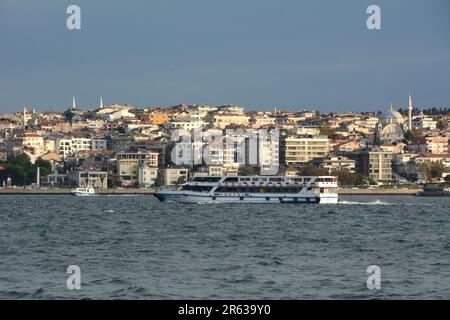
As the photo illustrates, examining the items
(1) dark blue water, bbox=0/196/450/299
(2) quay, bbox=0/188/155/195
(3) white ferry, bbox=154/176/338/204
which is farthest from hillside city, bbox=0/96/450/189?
(1) dark blue water, bbox=0/196/450/299

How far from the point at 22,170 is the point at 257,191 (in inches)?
1745

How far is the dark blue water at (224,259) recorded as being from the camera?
14195 millimetres

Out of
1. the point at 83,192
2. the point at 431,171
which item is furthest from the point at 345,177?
the point at 83,192

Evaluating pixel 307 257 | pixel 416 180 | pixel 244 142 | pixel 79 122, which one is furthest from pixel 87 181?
pixel 307 257

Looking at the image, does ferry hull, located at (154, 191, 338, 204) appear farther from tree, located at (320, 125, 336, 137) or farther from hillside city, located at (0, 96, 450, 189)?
tree, located at (320, 125, 336, 137)

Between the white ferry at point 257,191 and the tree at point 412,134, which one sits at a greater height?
the tree at point 412,134

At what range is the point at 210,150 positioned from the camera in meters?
95.9

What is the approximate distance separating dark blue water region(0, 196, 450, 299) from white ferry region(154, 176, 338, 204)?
55.1ft

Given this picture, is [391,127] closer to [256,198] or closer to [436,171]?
[436,171]

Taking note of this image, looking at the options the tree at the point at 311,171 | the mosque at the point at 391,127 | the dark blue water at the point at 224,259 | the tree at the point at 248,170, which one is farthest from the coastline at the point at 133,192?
the dark blue water at the point at 224,259

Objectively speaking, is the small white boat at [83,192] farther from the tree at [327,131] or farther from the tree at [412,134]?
the tree at [412,134]

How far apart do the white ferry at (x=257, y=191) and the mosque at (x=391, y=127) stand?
60.4m

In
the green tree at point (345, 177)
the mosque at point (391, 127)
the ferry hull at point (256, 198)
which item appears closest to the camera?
the ferry hull at point (256, 198)
